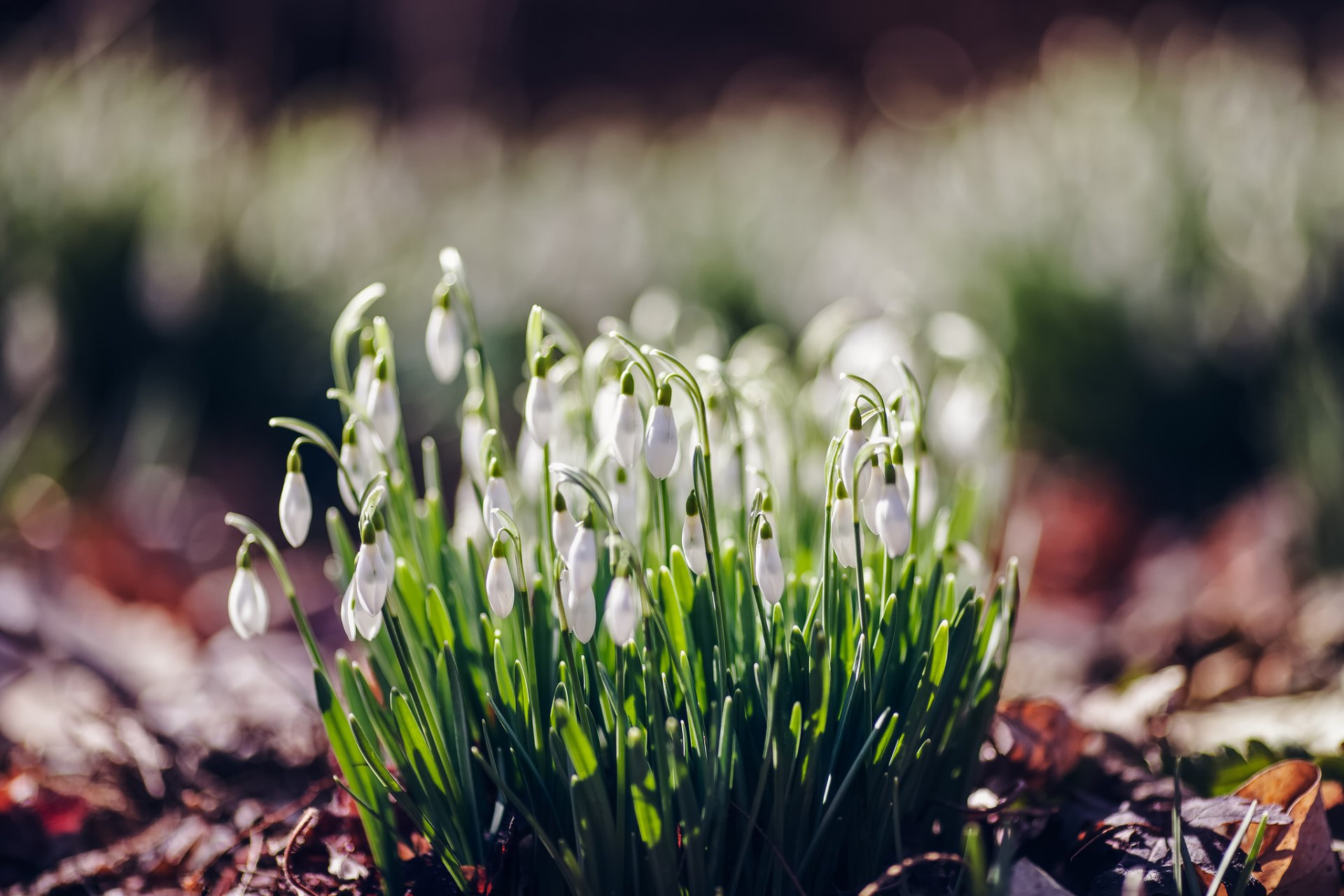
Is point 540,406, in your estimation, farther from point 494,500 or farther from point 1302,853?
point 1302,853

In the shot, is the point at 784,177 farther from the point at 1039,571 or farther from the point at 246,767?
the point at 246,767

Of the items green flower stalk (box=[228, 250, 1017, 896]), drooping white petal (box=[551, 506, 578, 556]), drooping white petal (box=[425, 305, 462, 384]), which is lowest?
green flower stalk (box=[228, 250, 1017, 896])

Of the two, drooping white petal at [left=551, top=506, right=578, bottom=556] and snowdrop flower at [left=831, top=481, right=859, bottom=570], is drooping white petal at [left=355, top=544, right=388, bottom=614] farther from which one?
snowdrop flower at [left=831, top=481, right=859, bottom=570]

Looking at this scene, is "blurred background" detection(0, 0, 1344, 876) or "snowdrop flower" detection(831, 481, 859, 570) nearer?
"snowdrop flower" detection(831, 481, 859, 570)

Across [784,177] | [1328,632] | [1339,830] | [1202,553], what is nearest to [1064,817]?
[1339,830]

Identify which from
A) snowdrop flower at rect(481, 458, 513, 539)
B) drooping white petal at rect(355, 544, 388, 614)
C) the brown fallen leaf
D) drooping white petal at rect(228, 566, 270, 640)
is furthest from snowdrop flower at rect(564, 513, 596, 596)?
the brown fallen leaf

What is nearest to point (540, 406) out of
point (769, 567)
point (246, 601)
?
point (769, 567)
